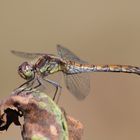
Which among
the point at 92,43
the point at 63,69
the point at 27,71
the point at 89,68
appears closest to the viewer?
the point at 27,71

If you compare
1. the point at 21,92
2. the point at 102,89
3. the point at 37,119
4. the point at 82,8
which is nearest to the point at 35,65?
the point at 21,92

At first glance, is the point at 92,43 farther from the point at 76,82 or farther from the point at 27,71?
the point at 27,71

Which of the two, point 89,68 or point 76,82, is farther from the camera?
point 89,68

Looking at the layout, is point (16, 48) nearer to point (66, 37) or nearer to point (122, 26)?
point (66, 37)

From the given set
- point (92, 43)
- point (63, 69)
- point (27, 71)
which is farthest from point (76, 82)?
point (92, 43)

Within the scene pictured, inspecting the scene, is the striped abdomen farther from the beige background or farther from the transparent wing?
the beige background

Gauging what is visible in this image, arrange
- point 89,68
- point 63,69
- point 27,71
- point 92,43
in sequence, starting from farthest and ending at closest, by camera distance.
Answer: point 92,43 → point 89,68 → point 63,69 → point 27,71

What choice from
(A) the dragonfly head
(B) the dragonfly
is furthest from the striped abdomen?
(A) the dragonfly head
